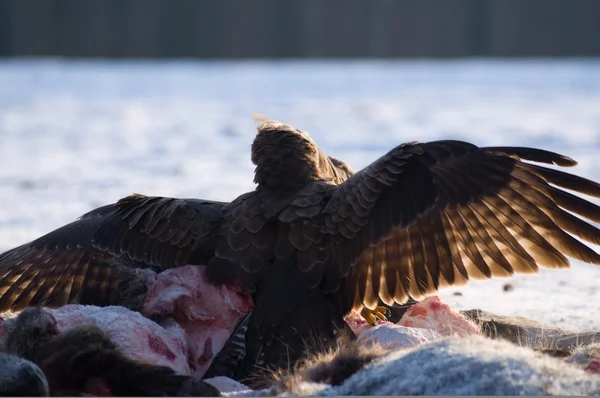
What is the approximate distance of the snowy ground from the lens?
8719 mm

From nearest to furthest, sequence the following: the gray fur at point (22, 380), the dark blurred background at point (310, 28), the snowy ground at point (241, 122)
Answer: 1. the gray fur at point (22, 380)
2. the snowy ground at point (241, 122)
3. the dark blurred background at point (310, 28)

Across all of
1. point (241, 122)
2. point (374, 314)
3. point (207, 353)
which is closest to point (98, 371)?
point (207, 353)

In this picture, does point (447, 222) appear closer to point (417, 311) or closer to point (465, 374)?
point (417, 311)

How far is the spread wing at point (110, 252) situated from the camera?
198 inches

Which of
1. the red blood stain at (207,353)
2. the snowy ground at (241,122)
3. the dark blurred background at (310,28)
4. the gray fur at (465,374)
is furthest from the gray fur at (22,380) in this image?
the dark blurred background at (310,28)

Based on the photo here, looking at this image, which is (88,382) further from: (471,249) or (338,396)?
(471,249)

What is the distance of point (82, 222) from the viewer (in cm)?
553

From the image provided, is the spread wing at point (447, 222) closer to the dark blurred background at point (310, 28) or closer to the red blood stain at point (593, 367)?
the red blood stain at point (593, 367)

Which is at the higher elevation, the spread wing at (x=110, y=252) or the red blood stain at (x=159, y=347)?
the spread wing at (x=110, y=252)

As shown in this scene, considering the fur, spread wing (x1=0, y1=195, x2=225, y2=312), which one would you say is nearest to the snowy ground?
spread wing (x1=0, y1=195, x2=225, y2=312)

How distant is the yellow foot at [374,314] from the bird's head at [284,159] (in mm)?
721

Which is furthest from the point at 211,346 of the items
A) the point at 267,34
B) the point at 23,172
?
the point at 267,34

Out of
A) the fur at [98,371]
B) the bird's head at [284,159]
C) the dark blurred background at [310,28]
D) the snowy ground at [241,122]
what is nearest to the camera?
the fur at [98,371]

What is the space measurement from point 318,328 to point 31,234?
4026mm
